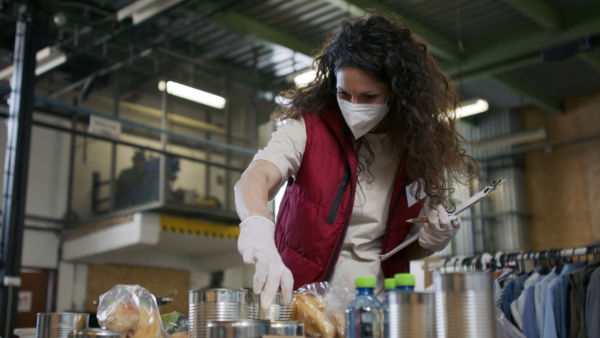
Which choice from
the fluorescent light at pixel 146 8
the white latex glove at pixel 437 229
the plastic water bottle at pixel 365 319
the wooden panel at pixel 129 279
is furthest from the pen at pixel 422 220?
the wooden panel at pixel 129 279

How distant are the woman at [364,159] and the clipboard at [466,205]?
4 centimetres

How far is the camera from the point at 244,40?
28.8ft

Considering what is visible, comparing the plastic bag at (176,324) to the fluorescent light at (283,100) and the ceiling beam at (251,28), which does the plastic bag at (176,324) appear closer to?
the fluorescent light at (283,100)

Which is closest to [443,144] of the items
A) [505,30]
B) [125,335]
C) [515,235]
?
[125,335]

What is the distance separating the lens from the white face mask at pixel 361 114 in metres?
1.83

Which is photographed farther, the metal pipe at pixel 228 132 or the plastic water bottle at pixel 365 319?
the metal pipe at pixel 228 132

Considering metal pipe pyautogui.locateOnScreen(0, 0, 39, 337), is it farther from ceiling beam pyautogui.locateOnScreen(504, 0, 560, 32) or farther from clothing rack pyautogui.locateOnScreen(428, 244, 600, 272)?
ceiling beam pyautogui.locateOnScreen(504, 0, 560, 32)

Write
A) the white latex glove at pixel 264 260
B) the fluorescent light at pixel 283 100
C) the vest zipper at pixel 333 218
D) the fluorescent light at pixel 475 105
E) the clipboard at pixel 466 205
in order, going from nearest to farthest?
the white latex glove at pixel 264 260, the clipboard at pixel 466 205, the vest zipper at pixel 333 218, the fluorescent light at pixel 283 100, the fluorescent light at pixel 475 105

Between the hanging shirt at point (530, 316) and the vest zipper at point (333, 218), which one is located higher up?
the vest zipper at point (333, 218)

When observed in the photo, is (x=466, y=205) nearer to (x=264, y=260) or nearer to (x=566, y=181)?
(x=264, y=260)

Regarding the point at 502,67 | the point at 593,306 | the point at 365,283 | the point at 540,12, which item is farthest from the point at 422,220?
the point at 502,67

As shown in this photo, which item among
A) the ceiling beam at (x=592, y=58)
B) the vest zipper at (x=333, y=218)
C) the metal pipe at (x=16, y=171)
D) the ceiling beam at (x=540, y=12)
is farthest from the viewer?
the ceiling beam at (x=592, y=58)

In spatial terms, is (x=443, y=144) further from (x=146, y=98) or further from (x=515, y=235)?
(x=515, y=235)

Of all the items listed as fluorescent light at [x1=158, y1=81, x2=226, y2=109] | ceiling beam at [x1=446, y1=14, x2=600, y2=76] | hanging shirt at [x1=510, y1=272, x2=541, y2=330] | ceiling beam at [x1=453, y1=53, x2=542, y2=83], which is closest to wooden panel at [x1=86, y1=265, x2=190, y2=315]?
fluorescent light at [x1=158, y1=81, x2=226, y2=109]
